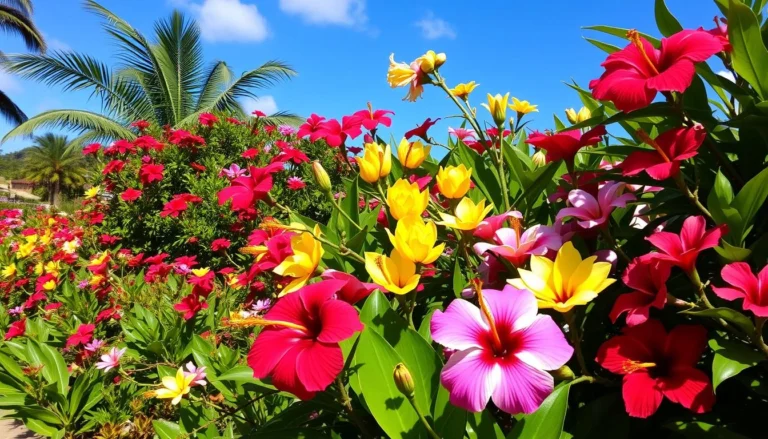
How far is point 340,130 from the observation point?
1.55 m

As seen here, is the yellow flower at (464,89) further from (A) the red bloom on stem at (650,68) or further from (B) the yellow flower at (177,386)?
(B) the yellow flower at (177,386)

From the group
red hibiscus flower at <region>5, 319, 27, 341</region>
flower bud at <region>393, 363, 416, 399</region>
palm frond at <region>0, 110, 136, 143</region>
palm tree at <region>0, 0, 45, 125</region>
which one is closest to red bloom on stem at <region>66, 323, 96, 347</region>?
red hibiscus flower at <region>5, 319, 27, 341</region>

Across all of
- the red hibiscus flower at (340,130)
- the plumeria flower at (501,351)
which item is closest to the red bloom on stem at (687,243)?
the plumeria flower at (501,351)

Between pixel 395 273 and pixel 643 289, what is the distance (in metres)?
0.39

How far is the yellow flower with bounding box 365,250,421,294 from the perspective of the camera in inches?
32.4

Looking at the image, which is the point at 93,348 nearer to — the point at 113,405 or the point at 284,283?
the point at 113,405

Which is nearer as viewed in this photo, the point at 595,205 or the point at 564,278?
the point at 564,278

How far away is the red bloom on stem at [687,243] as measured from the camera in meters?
0.69

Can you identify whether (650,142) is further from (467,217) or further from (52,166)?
(52,166)

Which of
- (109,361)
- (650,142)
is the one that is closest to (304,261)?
(650,142)

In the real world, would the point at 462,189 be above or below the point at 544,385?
above

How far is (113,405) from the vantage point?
2.57 meters

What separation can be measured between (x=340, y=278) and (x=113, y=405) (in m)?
2.37

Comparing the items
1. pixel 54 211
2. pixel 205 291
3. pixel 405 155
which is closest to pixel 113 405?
pixel 205 291
